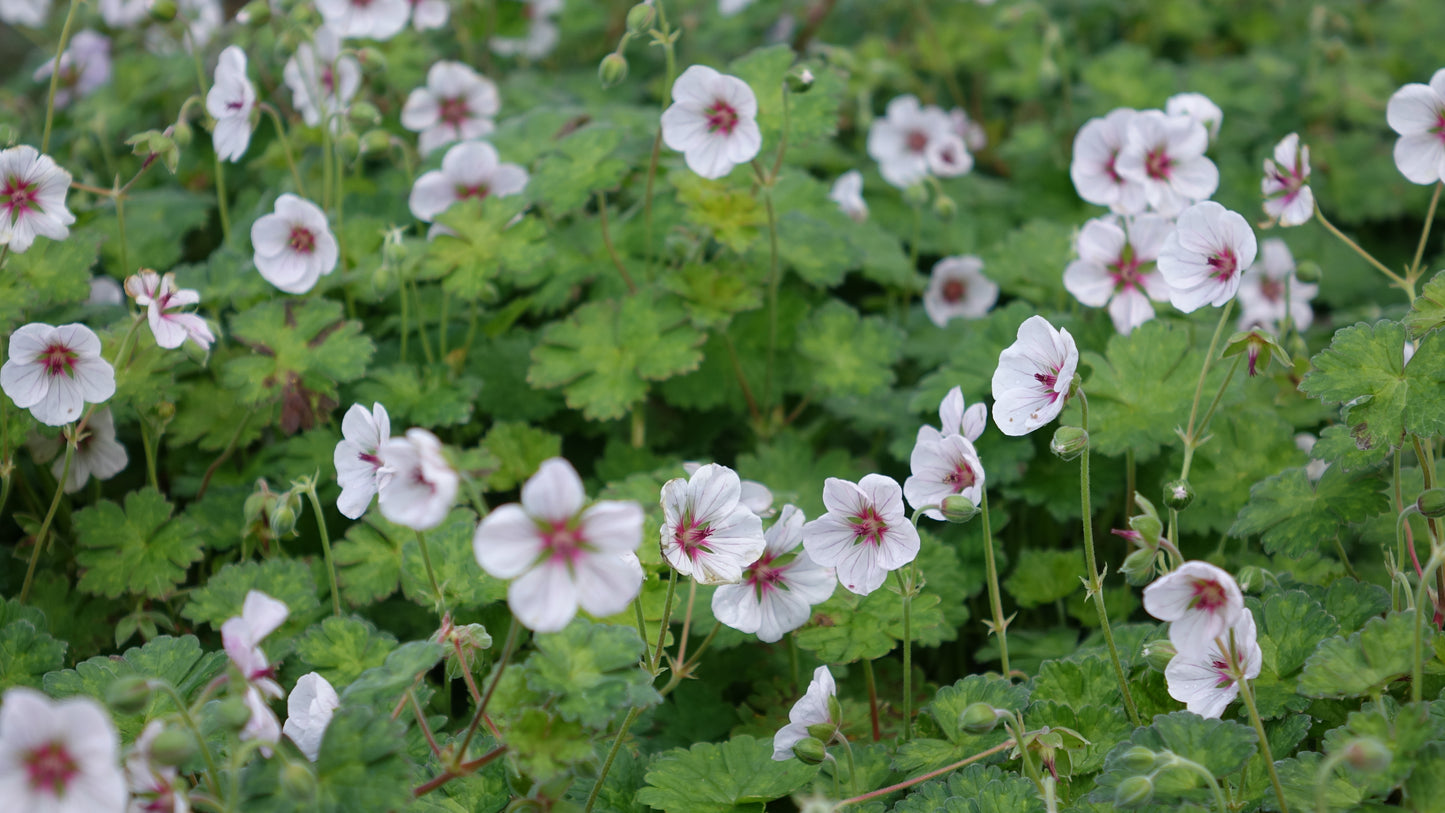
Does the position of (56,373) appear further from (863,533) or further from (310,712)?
(863,533)

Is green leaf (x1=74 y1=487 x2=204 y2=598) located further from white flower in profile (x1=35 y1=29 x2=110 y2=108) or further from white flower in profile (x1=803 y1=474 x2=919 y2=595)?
white flower in profile (x1=35 y1=29 x2=110 y2=108)

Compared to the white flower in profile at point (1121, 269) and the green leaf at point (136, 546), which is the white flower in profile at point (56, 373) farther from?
the white flower in profile at point (1121, 269)

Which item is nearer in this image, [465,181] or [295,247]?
[295,247]

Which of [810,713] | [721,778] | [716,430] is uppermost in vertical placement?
[810,713]

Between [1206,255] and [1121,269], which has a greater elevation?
[1206,255]

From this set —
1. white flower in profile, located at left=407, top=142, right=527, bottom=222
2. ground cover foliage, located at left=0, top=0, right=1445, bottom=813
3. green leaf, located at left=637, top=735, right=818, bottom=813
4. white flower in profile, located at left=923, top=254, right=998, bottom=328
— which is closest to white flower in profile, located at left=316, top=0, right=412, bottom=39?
ground cover foliage, located at left=0, top=0, right=1445, bottom=813

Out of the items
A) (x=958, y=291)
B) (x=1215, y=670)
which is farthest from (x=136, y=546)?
(x=958, y=291)
